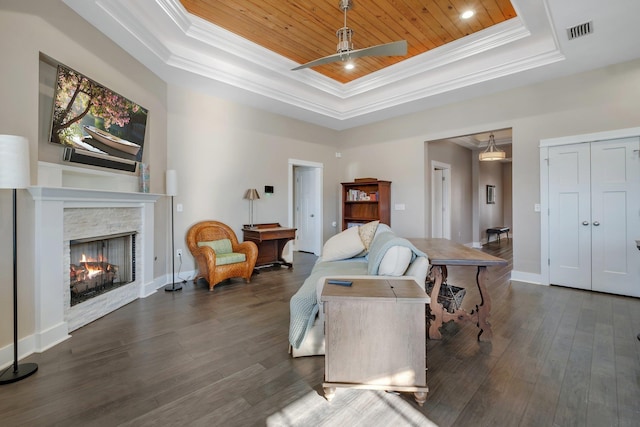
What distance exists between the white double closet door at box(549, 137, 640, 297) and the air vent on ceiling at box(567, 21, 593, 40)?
1492 mm

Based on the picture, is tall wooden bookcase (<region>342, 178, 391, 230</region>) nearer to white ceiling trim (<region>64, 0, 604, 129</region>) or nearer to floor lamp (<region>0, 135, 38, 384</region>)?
white ceiling trim (<region>64, 0, 604, 129</region>)

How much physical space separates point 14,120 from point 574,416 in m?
4.12

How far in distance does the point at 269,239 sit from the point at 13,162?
3400 mm

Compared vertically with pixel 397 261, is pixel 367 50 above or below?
above

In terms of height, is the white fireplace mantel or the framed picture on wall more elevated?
the framed picture on wall

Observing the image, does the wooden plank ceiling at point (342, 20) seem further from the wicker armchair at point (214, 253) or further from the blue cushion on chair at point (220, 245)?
the blue cushion on chair at point (220, 245)

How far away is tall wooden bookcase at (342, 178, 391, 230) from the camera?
5.95 metres

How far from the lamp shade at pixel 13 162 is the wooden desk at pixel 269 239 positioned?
3.11 metres

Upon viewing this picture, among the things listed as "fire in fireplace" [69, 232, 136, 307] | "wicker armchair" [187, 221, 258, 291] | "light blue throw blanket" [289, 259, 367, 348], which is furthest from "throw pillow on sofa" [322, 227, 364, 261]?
"fire in fireplace" [69, 232, 136, 307]

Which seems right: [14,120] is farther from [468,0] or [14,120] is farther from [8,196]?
[468,0]

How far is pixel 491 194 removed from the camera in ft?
30.2

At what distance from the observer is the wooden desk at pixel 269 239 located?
4926 mm

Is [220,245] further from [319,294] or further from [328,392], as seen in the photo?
[328,392]

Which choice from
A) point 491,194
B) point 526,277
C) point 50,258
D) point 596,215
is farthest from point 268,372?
point 491,194
